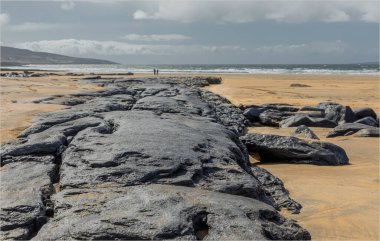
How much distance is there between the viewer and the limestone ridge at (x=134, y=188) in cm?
418

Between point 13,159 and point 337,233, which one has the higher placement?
point 13,159

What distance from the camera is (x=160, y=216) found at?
13.9 feet

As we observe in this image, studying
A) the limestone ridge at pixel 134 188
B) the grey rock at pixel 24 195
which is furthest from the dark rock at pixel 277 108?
the grey rock at pixel 24 195

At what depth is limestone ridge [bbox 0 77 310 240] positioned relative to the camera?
4180mm

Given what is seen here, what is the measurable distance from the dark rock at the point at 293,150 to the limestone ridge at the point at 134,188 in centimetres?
287

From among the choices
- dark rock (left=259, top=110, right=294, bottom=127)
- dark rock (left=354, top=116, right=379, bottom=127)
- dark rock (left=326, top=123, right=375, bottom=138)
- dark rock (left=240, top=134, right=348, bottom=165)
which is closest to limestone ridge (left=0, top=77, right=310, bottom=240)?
dark rock (left=240, top=134, right=348, bottom=165)

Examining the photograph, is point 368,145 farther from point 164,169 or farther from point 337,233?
point 164,169

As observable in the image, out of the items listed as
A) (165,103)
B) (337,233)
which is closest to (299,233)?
(337,233)

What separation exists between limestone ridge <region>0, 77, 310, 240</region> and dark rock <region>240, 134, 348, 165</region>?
287 cm

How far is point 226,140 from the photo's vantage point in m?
7.38

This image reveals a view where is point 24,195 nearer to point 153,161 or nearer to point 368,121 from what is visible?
point 153,161

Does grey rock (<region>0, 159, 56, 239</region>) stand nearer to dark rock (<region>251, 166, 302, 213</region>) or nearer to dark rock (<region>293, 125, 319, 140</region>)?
dark rock (<region>251, 166, 302, 213</region>)

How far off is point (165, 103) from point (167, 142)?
527 cm

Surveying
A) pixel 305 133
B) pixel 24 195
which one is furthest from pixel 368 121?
pixel 24 195
